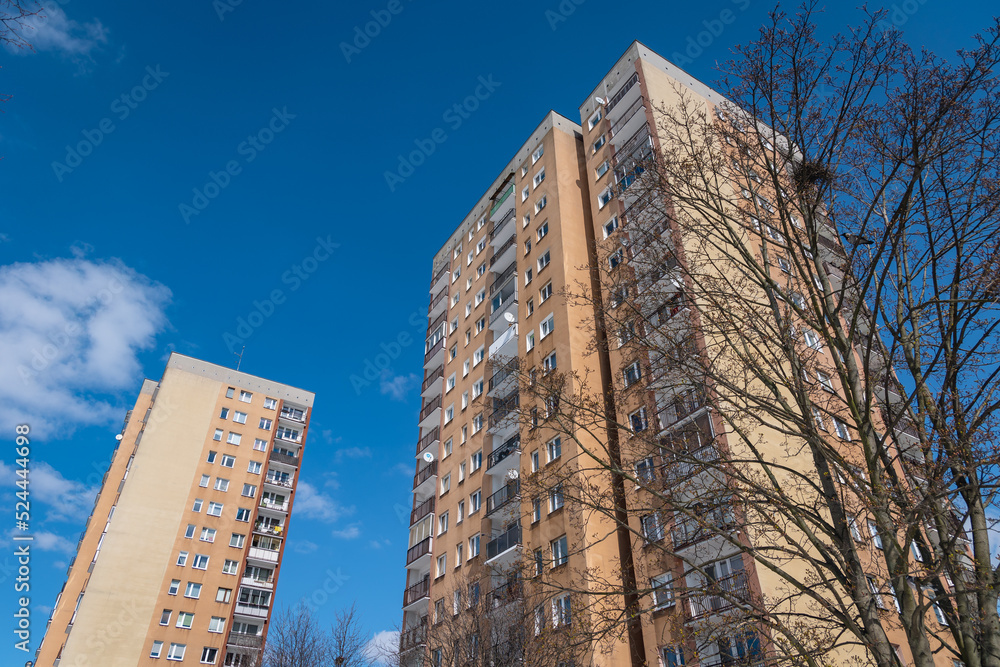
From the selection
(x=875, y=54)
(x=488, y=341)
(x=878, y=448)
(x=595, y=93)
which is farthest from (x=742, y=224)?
(x=595, y=93)

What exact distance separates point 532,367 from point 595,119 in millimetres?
21159

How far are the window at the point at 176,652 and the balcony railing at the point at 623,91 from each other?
44684 mm

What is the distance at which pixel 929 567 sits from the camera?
702cm

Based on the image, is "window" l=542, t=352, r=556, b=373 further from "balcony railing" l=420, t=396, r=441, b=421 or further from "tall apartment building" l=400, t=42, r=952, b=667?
"balcony railing" l=420, t=396, r=441, b=421

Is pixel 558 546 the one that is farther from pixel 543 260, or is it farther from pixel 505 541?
pixel 543 260

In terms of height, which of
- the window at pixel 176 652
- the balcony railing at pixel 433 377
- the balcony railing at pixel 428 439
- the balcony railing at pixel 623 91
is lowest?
the window at pixel 176 652

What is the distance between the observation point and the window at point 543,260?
33062mm

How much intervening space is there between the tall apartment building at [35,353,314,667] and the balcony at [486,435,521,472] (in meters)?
29.6

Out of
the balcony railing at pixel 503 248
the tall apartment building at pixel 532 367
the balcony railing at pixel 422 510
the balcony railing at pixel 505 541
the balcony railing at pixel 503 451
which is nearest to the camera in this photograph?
the tall apartment building at pixel 532 367

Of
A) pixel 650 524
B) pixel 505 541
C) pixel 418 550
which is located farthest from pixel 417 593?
pixel 650 524

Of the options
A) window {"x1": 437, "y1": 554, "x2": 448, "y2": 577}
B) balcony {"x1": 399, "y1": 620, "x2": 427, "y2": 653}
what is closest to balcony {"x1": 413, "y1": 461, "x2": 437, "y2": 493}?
window {"x1": 437, "y1": 554, "x2": 448, "y2": 577}

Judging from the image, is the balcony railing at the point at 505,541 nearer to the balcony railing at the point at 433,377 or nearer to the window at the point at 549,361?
the window at the point at 549,361

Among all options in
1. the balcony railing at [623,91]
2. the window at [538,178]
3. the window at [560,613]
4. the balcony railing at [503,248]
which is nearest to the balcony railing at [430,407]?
Result: the balcony railing at [503,248]

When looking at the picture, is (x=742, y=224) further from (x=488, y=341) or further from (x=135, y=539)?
(x=135, y=539)
